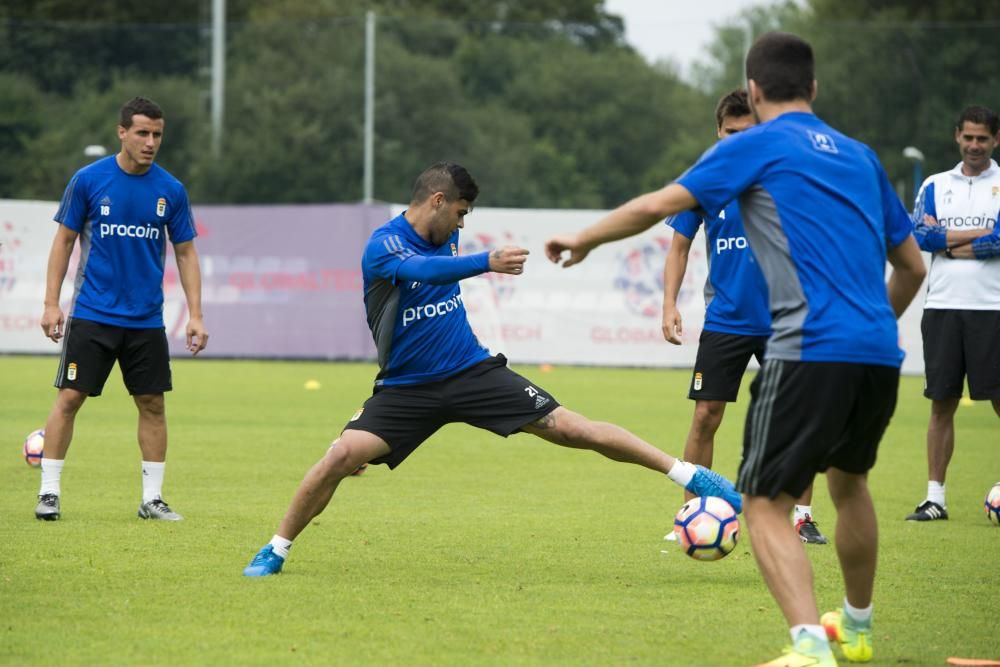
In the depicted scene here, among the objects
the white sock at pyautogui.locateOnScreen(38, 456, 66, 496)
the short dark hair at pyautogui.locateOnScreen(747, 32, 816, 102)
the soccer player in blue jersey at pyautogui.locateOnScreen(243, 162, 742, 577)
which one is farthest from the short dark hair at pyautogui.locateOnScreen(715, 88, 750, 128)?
the white sock at pyautogui.locateOnScreen(38, 456, 66, 496)

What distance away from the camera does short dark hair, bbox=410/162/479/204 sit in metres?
6.91

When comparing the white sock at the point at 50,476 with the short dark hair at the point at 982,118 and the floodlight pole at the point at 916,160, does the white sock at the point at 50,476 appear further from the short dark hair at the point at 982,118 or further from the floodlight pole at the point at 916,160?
the floodlight pole at the point at 916,160

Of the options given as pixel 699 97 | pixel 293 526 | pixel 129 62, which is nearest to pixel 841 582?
pixel 293 526

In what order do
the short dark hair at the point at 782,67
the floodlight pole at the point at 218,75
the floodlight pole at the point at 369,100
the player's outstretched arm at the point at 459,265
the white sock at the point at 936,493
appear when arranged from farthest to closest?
the floodlight pole at the point at 218,75
the floodlight pole at the point at 369,100
the white sock at the point at 936,493
the player's outstretched arm at the point at 459,265
the short dark hair at the point at 782,67

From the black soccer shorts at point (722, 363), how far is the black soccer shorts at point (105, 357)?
3119mm

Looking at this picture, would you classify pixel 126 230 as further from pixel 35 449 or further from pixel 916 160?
pixel 916 160

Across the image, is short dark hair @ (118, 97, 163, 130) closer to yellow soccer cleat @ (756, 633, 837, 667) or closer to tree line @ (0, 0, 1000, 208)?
yellow soccer cleat @ (756, 633, 837, 667)

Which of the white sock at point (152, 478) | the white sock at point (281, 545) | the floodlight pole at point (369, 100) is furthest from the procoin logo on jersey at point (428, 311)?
the floodlight pole at point (369, 100)

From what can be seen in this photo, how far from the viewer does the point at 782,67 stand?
16.8ft

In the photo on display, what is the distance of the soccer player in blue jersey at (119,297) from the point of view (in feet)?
28.5

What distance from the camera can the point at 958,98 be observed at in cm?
2945

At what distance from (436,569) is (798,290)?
2876 millimetres

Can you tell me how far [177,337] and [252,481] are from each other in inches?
528

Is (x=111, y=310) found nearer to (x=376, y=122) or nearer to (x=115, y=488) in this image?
(x=115, y=488)
